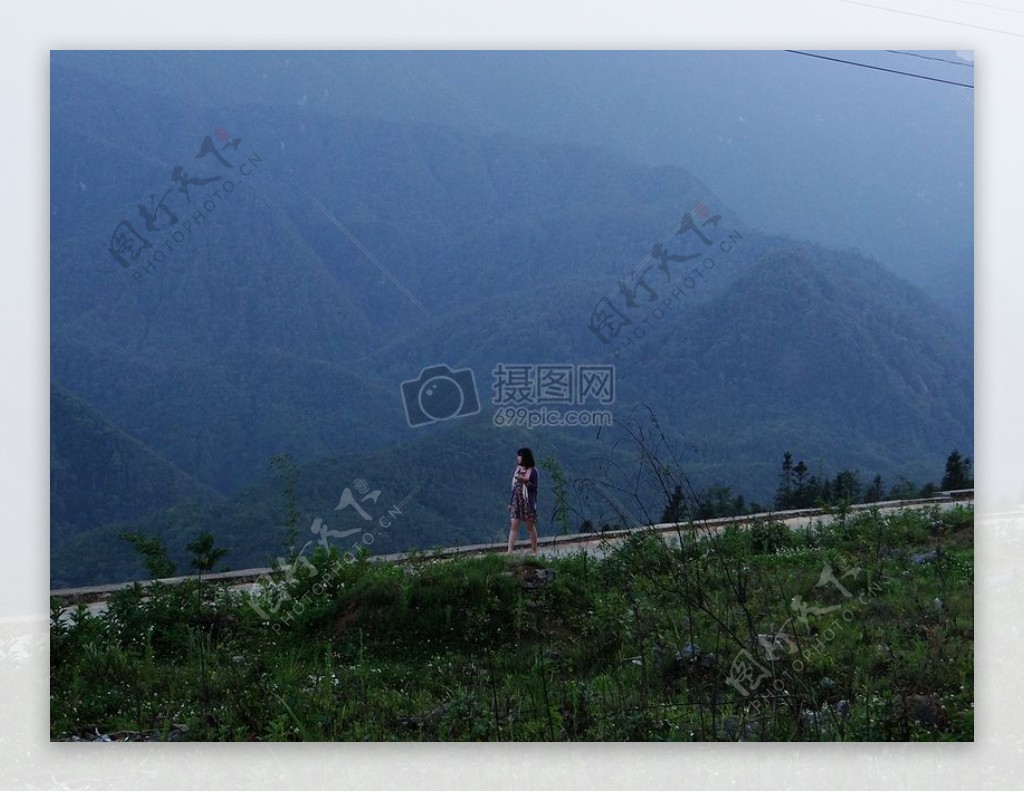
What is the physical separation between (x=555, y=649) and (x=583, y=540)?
1166 millimetres

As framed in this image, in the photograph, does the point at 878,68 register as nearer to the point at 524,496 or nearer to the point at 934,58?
the point at 934,58

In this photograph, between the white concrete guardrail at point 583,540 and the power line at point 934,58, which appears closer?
the power line at point 934,58

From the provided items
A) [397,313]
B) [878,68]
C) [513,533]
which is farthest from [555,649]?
[878,68]

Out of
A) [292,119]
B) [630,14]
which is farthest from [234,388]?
[630,14]

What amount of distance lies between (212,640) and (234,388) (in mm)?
2090

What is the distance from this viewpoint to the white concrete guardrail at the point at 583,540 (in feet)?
19.0

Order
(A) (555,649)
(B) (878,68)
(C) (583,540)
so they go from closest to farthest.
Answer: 1. (A) (555,649)
2. (B) (878,68)
3. (C) (583,540)

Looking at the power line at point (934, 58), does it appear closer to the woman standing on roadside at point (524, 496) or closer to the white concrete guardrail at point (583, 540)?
the white concrete guardrail at point (583, 540)

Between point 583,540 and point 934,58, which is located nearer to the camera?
point 934,58

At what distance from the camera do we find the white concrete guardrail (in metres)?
5.79

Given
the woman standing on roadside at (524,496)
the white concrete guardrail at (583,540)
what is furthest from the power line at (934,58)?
the woman standing on roadside at (524,496)

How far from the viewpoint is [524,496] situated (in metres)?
6.11

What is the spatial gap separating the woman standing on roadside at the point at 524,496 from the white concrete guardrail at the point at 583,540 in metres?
0.19

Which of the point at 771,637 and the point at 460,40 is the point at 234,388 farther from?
the point at 771,637
